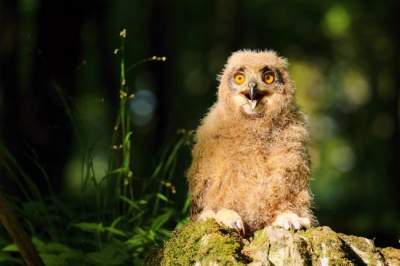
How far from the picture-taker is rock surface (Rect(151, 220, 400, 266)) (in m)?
3.13

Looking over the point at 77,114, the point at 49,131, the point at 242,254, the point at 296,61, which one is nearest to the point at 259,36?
the point at 296,61

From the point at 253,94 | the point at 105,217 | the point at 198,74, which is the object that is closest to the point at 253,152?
the point at 253,94

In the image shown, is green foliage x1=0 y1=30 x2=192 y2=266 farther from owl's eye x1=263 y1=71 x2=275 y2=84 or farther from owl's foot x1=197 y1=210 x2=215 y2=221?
owl's eye x1=263 y1=71 x2=275 y2=84

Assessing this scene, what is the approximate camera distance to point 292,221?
3.44 m

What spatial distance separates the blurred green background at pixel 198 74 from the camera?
7625 mm

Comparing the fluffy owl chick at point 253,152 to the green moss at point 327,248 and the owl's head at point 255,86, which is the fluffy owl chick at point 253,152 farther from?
the green moss at point 327,248

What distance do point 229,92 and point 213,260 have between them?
113cm

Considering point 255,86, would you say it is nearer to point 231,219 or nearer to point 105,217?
point 231,219

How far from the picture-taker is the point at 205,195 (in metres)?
3.82

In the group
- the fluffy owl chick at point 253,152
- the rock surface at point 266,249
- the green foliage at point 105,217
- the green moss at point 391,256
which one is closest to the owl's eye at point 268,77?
the fluffy owl chick at point 253,152

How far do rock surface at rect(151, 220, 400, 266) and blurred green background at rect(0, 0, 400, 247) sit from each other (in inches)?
58.7

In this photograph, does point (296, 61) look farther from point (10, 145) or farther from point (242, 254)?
point (242, 254)

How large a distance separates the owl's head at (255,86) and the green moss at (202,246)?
79cm

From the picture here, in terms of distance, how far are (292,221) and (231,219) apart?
0.31m
